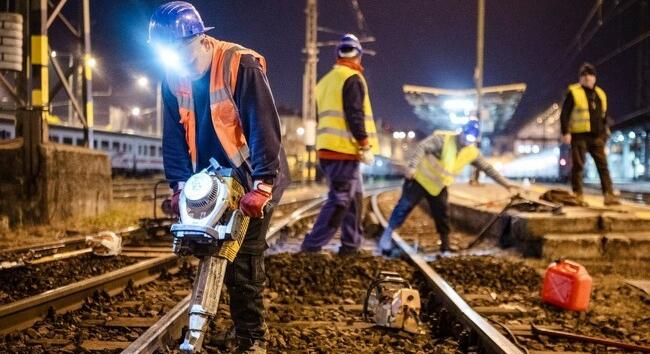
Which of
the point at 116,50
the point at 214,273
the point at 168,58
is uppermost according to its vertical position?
the point at 116,50

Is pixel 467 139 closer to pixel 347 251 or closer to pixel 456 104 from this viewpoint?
pixel 347 251

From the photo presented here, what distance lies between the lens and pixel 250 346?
124 inches

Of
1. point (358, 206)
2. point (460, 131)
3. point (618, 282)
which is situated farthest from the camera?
point (460, 131)

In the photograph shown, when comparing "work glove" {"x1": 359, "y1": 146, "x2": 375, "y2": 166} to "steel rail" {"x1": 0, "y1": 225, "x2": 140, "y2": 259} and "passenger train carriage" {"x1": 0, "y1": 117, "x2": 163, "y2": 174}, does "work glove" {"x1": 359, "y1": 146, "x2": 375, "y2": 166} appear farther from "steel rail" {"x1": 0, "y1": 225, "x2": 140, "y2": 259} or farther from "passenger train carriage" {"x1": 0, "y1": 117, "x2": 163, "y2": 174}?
"passenger train carriage" {"x1": 0, "y1": 117, "x2": 163, "y2": 174}

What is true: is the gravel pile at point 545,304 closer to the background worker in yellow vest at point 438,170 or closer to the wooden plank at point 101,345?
the background worker in yellow vest at point 438,170

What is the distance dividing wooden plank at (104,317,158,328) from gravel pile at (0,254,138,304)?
1099 millimetres

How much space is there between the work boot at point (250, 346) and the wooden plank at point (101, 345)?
2.43 feet

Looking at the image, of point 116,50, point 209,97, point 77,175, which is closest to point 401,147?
point 116,50

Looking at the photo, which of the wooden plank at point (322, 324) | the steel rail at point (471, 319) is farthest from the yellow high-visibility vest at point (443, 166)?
the wooden plank at point (322, 324)

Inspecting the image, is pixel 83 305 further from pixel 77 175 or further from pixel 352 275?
pixel 77 175

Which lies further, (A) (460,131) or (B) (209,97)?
(A) (460,131)

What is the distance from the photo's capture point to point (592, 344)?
12.3 feet

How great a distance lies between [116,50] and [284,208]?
1193 inches

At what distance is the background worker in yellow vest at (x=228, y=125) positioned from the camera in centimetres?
283
